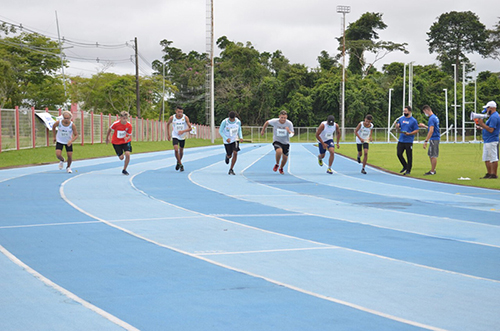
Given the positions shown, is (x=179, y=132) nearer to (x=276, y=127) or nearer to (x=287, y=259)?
(x=276, y=127)

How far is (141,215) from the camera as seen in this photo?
392 inches

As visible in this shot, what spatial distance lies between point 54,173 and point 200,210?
9.26 m

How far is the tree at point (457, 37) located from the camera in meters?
96.1

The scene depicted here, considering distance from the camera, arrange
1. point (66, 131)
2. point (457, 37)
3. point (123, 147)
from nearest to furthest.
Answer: point (66, 131), point (123, 147), point (457, 37)

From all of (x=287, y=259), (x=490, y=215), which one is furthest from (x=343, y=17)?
(x=287, y=259)

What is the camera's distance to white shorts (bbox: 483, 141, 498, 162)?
16516 millimetres

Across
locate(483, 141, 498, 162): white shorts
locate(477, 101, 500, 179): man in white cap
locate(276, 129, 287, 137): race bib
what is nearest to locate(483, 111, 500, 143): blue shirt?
locate(477, 101, 500, 179): man in white cap

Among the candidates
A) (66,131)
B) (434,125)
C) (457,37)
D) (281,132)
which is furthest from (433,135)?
(457,37)

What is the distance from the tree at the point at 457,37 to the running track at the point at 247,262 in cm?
9044

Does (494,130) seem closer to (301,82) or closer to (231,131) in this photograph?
(231,131)

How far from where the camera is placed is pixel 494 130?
54.3 feet

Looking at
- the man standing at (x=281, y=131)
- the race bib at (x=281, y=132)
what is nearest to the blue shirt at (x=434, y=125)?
the man standing at (x=281, y=131)

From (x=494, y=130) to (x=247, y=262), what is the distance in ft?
39.7

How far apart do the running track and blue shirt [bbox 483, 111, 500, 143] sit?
13.7 ft
